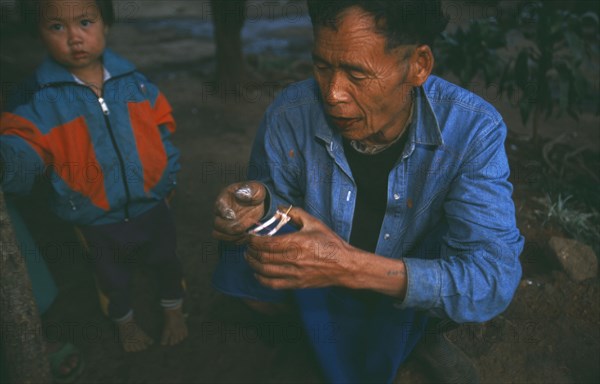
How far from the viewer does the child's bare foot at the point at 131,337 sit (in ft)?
8.25

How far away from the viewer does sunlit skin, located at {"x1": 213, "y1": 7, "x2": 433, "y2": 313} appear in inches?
58.2

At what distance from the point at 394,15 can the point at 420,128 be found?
19.0 inches

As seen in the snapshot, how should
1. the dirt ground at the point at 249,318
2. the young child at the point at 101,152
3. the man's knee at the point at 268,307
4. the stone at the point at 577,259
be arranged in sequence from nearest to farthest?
the young child at the point at 101,152 < the man's knee at the point at 268,307 < the dirt ground at the point at 249,318 < the stone at the point at 577,259

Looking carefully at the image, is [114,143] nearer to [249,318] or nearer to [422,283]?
[249,318]

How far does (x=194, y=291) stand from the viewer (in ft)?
9.68

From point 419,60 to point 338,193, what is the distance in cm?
62

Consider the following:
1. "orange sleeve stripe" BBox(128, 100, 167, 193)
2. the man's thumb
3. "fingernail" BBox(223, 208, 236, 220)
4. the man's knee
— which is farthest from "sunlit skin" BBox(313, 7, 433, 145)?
"orange sleeve stripe" BBox(128, 100, 167, 193)

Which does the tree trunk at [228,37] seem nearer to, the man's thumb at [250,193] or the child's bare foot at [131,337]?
the child's bare foot at [131,337]

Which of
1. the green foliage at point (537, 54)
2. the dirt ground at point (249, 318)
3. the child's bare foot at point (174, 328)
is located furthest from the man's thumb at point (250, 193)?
the green foliage at point (537, 54)

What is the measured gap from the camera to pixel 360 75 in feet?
5.29

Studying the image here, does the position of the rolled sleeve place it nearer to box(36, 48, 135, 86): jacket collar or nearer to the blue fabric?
the blue fabric

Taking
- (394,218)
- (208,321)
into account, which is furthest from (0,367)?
(394,218)

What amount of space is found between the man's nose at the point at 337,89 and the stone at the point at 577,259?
1960 millimetres

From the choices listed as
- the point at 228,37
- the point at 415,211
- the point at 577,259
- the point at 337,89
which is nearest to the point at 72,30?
the point at 337,89
